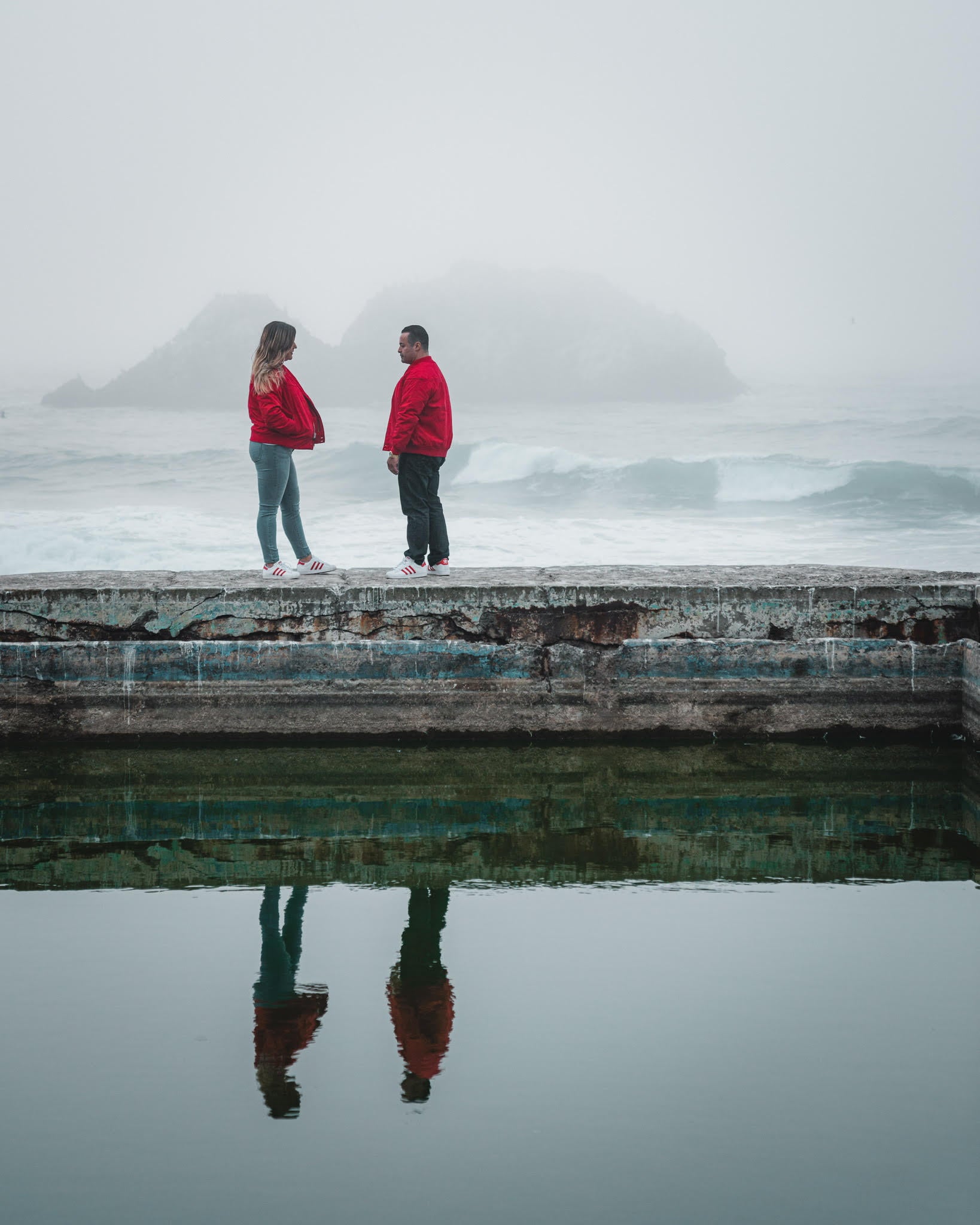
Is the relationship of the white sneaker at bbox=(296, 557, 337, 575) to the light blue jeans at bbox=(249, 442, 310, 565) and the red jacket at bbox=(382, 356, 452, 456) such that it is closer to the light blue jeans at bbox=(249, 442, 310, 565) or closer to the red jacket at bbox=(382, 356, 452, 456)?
the light blue jeans at bbox=(249, 442, 310, 565)

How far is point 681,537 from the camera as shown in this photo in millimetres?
22406

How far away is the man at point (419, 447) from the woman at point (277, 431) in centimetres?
42

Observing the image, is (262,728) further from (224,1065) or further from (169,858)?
(224,1065)

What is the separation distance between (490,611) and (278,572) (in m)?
1.15

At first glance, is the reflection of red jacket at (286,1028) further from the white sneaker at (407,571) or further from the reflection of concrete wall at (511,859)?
the white sneaker at (407,571)

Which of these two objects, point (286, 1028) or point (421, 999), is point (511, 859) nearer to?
point (421, 999)

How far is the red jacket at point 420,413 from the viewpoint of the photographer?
18.8 ft

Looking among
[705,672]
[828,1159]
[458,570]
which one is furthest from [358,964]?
[458,570]

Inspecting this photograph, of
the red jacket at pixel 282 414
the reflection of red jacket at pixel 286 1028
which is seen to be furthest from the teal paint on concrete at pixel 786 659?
the reflection of red jacket at pixel 286 1028

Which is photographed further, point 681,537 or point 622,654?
point 681,537

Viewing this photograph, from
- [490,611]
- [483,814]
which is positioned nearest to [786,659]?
[490,611]

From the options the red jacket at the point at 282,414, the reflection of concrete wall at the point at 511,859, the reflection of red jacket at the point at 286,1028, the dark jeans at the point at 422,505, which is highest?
the red jacket at the point at 282,414

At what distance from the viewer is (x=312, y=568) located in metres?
6.12

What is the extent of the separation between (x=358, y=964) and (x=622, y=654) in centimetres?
271
